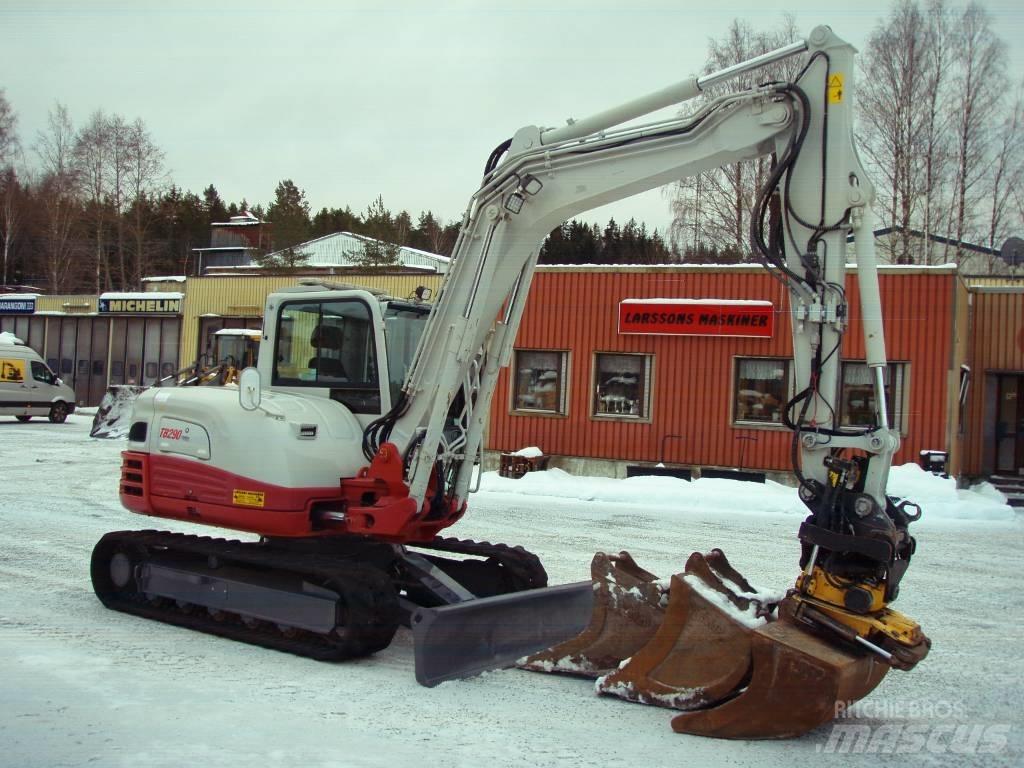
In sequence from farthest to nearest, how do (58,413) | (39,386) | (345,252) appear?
(345,252)
(58,413)
(39,386)

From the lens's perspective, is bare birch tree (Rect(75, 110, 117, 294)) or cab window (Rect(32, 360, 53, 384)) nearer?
cab window (Rect(32, 360, 53, 384))

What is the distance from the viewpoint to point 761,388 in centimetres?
1972

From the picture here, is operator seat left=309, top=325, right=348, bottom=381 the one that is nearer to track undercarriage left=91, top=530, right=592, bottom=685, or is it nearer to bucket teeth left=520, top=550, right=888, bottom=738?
track undercarriage left=91, top=530, right=592, bottom=685

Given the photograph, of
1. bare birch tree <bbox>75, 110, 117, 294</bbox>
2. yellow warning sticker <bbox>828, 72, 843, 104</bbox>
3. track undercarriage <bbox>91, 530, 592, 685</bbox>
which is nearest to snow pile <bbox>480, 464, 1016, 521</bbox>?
track undercarriage <bbox>91, 530, 592, 685</bbox>

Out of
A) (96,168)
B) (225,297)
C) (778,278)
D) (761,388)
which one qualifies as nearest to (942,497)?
(761,388)

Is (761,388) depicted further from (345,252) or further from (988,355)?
(345,252)

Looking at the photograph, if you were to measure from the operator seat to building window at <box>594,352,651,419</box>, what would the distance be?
13.9 m

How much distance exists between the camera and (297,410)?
6.92 meters

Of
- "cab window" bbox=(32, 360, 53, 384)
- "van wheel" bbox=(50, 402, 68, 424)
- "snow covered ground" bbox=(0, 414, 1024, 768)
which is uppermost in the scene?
"cab window" bbox=(32, 360, 53, 384)

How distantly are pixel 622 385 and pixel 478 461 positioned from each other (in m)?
13.7

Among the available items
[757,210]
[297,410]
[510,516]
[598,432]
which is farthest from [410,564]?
[598,432]

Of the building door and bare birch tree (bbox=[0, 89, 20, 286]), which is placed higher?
bare birch tree (bbox=[0, 89, 20, 286])

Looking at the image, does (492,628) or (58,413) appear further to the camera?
(58,413)

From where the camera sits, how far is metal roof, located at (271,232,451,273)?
39.5m
